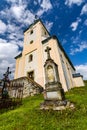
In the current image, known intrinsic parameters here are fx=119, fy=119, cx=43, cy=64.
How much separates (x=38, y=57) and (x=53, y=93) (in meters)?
11.1

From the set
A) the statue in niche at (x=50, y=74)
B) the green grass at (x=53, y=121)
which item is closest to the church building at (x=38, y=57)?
the statue in niche at (x=50, y=74)

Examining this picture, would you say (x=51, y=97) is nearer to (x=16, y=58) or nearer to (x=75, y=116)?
(x=75, y=116)

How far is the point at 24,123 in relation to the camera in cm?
473

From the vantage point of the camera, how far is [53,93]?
695cm

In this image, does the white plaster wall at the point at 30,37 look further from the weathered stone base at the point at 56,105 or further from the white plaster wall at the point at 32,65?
the weathered stone base at the point at 56,105

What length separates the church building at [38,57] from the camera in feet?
52.6

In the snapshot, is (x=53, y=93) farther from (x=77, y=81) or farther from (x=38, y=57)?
(x=77, y=81)

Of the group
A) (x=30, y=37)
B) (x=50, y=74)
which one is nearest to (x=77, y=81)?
(x=30, y=37)

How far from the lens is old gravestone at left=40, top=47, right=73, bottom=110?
245 inches

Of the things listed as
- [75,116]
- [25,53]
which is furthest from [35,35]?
[75,116]

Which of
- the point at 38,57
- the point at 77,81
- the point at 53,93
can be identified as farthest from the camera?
the point at 77,81

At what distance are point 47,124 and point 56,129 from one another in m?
0.57

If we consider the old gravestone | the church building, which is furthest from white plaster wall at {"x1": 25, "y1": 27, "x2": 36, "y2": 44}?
the old gravestone

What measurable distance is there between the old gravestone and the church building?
6690 millimetres
